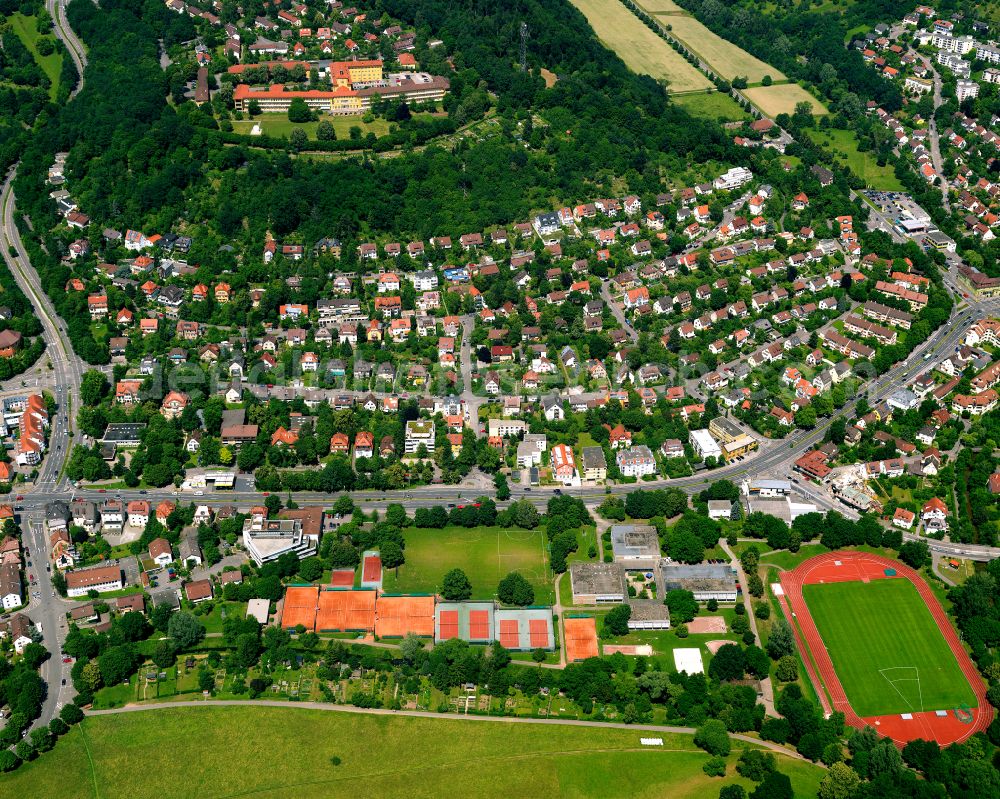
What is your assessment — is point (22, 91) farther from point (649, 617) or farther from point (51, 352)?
point (649, 617)

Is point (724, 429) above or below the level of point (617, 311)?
below

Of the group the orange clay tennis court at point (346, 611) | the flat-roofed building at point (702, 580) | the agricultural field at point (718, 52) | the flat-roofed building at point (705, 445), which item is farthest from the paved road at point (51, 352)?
the agricultural field at point (718, 52)

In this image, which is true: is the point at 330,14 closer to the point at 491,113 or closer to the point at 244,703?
the point at 491,113

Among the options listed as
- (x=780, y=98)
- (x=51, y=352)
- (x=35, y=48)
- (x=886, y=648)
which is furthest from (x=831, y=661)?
(x=35, y=48)

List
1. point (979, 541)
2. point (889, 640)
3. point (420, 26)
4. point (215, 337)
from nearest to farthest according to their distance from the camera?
point (889, 640)
point (979, 541)
point (215, 337)
point (420, 26)

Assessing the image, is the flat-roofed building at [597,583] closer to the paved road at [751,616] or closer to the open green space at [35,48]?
the paved road at [751,616]

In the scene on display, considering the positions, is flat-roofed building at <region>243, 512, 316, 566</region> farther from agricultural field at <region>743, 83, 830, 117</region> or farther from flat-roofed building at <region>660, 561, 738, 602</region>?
agricultural field at <region>743, 83, 830, 117</region>

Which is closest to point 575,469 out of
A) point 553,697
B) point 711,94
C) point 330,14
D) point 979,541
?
point 553,697

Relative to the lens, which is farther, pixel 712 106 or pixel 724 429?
pixel 712 106
